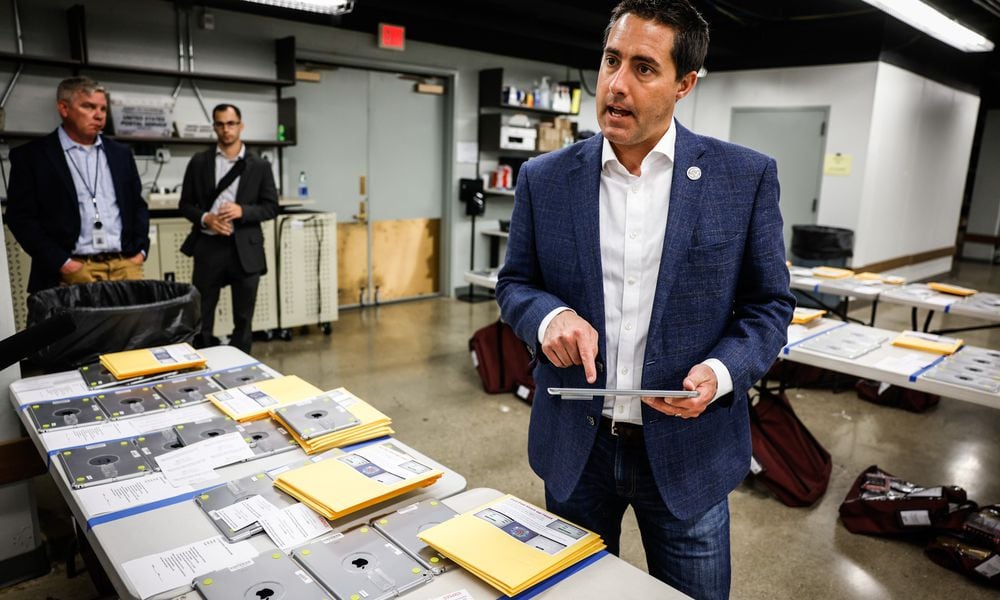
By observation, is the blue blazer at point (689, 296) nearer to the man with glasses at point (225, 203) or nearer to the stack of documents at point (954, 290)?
the man with glasses at point (225, 203)

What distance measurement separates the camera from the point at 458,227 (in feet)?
23.7

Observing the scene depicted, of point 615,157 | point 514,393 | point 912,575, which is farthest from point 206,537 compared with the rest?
point 514,393

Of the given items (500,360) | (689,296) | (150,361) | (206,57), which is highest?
(206,57)

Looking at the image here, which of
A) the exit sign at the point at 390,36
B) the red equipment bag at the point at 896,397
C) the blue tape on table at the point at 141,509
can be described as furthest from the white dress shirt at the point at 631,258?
the exit sign at the point at 390,36

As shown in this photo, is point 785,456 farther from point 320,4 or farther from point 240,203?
point 320,4

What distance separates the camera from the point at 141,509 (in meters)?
1.37

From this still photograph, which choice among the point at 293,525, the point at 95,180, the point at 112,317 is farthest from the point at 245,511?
the point at 95,180

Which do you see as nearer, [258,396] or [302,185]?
[258,396]

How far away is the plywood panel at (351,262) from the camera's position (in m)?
6.45

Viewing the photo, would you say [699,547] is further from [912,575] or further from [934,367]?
[934,367]

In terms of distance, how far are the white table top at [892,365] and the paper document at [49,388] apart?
288 cm

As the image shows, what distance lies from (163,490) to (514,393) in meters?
3.11

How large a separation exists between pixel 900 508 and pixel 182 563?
2859mm

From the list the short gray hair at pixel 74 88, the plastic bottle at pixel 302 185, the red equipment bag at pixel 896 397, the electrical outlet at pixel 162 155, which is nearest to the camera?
the short gray hair at pixel 74 88
